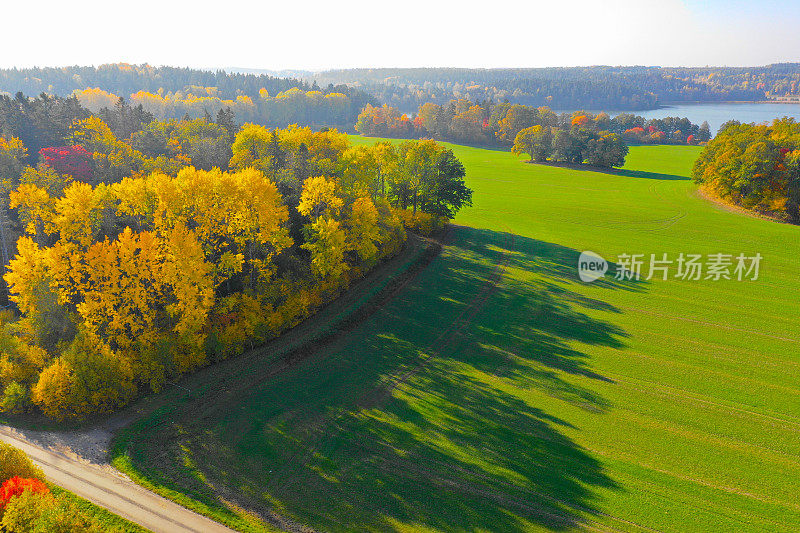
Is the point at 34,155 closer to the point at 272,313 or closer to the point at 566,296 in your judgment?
the point at 272,313

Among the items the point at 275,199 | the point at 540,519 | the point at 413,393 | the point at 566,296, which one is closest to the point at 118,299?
the point at 275,199

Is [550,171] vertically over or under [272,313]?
over

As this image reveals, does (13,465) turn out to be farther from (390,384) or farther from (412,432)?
(390,384)

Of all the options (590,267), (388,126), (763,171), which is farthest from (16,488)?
(388,126)

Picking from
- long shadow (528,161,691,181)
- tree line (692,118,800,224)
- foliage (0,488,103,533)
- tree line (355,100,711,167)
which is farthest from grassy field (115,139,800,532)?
tree line (355,100,711,167)

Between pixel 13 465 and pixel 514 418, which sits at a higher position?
pixel 13 465

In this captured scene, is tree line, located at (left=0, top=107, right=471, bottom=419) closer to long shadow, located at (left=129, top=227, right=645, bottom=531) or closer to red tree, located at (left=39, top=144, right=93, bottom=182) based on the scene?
red tree, located at (left=39, top=144, right=93, bottom=182)

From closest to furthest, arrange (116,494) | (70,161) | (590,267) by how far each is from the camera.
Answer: (116,494) < (70,161) < (590,267)
